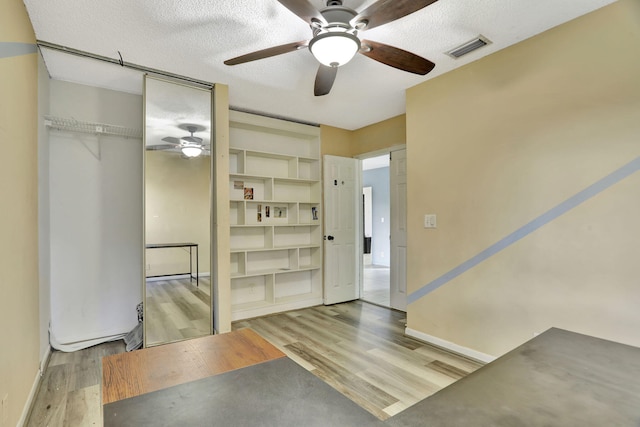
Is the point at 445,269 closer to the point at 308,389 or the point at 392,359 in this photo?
the point at 392,359

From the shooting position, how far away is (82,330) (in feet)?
9.97

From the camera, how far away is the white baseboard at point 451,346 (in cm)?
262

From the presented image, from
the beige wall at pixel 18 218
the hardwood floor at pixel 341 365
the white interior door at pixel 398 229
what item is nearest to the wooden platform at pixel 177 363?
the beige wall at pixel 18 218

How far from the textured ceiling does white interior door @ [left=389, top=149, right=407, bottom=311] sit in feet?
4.02

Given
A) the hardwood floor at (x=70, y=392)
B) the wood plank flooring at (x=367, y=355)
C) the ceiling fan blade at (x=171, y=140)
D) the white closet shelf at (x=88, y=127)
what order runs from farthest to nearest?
the ceiling fan blade at (x=171, y=140) < the white closet shelf at (x=88, y=127) < the wood plank flooring at (x=367, y=355) < the hardwood floor at (x=70, y=392)

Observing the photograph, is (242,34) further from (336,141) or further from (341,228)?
(341,228)

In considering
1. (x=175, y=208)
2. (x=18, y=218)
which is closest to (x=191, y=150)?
(x=175, y=208)

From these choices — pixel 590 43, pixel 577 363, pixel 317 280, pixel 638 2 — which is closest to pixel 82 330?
pixel 317 280

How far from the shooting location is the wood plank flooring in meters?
2.22

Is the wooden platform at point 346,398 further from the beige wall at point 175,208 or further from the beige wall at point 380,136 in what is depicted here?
the beige wall at point 380,136

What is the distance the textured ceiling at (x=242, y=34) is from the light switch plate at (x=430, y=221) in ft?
4.42

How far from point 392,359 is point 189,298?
6.93 feet

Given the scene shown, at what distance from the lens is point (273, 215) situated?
4270 mm

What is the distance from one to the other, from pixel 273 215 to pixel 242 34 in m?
2.39
